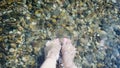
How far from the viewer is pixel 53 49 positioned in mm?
4711

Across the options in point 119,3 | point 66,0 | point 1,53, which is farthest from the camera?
point 119,3

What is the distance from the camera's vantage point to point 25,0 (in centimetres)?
475

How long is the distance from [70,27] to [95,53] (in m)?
0.65

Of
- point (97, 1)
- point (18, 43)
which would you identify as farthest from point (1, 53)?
point (97, 1)

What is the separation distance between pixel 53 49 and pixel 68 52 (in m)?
0.27

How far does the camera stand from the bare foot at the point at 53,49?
462 centimetres

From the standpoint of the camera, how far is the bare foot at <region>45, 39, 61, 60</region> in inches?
182

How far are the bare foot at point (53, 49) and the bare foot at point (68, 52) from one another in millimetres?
110

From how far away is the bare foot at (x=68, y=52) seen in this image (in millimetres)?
4656

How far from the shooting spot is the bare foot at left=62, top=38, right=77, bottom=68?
4.66m

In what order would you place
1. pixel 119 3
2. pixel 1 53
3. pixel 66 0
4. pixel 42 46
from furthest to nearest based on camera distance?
pixel 119 3, pixel 66 0, pixel 42 46, pixel 1 53

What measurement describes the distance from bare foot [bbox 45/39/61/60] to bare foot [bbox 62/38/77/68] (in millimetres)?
110

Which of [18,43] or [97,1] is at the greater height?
[97,1]

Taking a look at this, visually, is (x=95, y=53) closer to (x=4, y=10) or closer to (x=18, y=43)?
(x=18, y=43)
